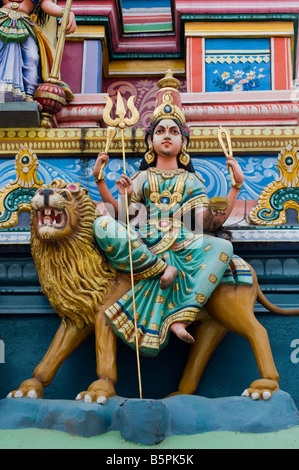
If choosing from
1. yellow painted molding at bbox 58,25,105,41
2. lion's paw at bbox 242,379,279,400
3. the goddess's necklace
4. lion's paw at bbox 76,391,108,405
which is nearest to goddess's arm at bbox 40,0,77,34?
the goddess's necklace

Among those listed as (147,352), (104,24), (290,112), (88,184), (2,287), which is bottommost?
(147,352)

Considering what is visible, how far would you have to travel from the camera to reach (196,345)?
5332 mm

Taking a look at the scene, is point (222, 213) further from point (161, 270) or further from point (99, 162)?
point (99, 162)

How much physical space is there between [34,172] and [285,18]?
2942 millimetres

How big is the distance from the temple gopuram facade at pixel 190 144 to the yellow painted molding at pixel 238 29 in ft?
0.03

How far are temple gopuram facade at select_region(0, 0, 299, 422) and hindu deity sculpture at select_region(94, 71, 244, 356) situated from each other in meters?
0.44

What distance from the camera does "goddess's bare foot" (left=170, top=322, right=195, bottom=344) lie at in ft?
16.2

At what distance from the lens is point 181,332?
4.97 m

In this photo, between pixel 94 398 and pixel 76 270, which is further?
pixel 76 270

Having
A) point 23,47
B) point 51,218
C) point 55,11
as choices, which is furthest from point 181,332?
point 55,11

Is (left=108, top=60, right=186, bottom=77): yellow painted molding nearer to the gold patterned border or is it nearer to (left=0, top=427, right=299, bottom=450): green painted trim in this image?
the gold patterned border

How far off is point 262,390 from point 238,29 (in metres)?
3.90
